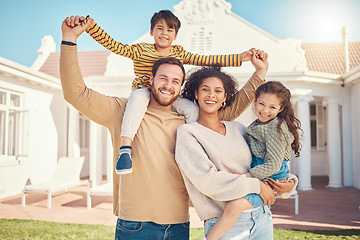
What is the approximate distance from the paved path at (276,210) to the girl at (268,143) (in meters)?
4.41

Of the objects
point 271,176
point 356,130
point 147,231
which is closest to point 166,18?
point 271,176

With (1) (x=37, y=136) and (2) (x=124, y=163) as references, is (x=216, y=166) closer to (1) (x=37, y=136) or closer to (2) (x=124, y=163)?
(2) (x=124, y=163)

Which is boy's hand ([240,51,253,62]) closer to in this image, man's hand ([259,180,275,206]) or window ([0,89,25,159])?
man's hand ([259,180,275,206])

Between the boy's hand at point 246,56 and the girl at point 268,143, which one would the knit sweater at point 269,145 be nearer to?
the girl at point 268,143

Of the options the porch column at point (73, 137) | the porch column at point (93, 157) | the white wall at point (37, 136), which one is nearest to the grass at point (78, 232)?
the white wall at point (37, 136)

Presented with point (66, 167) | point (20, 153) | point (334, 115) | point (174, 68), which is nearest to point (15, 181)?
point (20, 153)

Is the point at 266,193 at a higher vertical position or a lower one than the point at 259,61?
lower

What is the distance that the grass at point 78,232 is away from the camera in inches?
212

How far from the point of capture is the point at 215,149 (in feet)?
6.29

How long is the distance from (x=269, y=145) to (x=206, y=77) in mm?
567

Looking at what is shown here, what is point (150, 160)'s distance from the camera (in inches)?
78.8

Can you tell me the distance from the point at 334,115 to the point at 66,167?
8.48 m

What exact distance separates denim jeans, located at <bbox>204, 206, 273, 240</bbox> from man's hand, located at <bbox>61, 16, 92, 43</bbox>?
129 centimetres

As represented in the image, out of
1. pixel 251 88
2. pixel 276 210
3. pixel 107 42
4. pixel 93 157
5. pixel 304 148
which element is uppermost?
pixel 107 42
